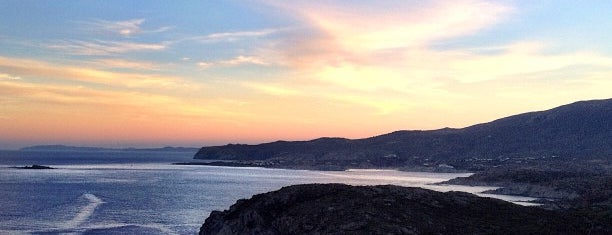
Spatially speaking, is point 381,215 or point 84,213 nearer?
point 381,215

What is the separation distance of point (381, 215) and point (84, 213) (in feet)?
192

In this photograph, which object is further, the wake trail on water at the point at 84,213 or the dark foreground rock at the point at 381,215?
the wake trail on water at the point at 84,213

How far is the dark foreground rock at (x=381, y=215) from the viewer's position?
1662 inches

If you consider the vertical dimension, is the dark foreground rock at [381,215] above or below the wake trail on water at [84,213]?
above

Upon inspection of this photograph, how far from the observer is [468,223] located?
143 ft

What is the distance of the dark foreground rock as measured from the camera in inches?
1662

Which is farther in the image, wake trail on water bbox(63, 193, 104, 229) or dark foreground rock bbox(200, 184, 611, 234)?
wake trail on water bbox(63, 193, 104, 229)

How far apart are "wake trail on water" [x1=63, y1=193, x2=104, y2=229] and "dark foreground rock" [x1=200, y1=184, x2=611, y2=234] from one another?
1162 inches

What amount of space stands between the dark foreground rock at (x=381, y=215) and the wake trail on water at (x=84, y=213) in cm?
2952

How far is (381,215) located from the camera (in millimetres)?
43438

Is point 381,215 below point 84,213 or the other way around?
the other way around

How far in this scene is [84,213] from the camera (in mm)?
87625

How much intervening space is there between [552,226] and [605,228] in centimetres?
571

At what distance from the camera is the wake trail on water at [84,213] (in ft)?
246
